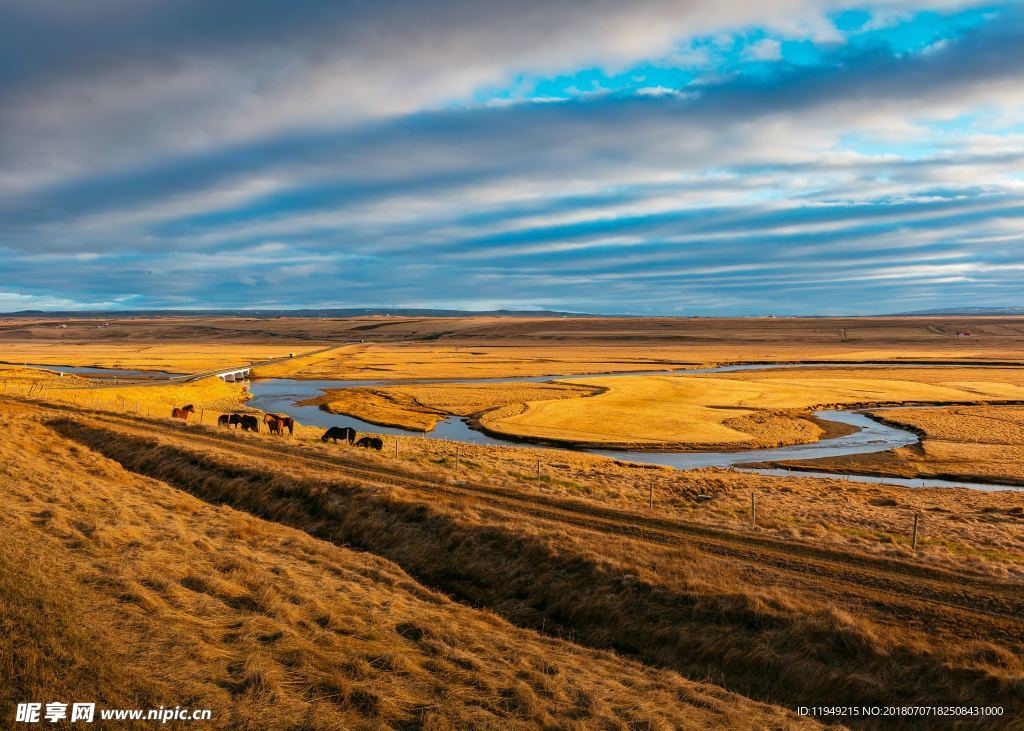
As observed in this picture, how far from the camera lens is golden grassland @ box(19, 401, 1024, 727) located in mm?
12320

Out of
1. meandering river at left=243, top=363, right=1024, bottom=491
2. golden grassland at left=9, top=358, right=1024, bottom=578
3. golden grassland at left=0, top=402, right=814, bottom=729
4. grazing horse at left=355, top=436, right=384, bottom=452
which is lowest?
meandering river at left=243, top=363, right=1024, bottom=491

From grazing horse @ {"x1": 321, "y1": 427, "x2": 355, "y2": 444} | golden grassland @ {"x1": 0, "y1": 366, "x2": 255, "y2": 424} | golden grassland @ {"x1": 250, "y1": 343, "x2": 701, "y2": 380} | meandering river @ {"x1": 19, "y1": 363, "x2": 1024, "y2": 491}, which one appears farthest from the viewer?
golden grassland @ {"x1": 250, "y1": 343, "x2": 701, "y2": 380}

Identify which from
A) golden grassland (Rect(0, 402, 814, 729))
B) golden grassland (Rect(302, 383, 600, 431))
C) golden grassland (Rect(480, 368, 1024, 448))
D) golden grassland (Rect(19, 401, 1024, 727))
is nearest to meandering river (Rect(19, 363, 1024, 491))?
golden grassland (Rect(302, 383, 600, 431))

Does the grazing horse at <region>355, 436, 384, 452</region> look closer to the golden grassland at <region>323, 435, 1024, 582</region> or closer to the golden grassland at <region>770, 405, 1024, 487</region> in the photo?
the golden grassland at <region>323, 435, 1024, 582</region>

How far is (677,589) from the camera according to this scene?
15422 mm

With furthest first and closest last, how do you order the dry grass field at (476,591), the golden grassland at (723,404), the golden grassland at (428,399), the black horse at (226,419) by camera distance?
the golden grassland at (428,399) → the golden grassland at (723,404) → the black horse at (226,419) → the dry grass field at (476,591)

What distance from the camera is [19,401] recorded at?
156ft

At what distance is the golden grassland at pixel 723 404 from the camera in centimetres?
5365

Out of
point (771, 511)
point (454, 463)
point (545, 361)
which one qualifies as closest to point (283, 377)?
point (545, 361)

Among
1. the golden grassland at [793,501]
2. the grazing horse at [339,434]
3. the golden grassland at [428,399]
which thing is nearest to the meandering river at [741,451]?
the golden grassland at [428,399]

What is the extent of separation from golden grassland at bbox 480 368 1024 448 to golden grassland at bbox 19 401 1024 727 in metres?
29.1

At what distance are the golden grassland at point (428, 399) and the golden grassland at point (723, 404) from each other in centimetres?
476

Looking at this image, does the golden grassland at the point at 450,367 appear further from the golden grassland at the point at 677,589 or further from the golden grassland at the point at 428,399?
the golden grassland at the point at 677,589

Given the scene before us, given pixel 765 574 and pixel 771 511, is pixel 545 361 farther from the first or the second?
pixel 765 574
